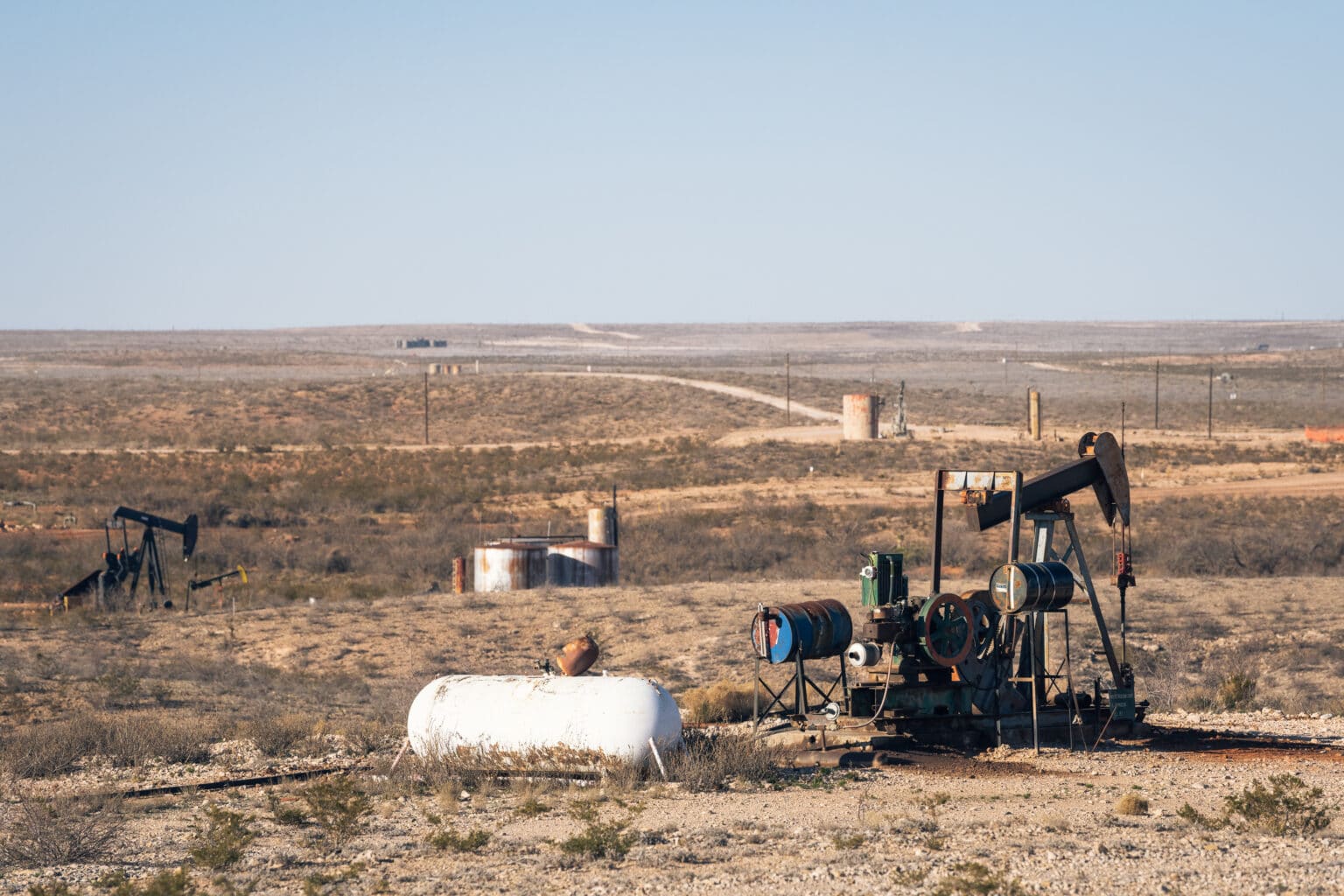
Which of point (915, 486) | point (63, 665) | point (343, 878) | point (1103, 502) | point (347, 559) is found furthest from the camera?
point (915, 486)

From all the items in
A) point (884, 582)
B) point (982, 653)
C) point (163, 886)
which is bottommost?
point (163, 886)

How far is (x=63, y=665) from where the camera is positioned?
21516 millimetres

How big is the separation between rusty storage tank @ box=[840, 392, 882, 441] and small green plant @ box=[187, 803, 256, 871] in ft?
160

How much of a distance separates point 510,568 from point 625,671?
765 cm

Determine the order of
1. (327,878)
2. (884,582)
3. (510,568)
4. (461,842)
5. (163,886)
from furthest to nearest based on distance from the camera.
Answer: (510,568) < (884,582) < (461,842) < (327,878) < (163,886)

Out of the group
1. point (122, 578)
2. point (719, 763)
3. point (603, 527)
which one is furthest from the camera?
point (603, 527)

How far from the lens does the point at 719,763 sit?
13.9 meters

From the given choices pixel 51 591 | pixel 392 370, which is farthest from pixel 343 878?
pixel 392 370

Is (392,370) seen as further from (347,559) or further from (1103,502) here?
(1103,502)

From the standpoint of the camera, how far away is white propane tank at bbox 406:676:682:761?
13914 millimetres

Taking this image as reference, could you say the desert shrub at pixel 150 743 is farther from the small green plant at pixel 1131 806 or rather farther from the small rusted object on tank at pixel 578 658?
the small green plant at pixel 1131 806

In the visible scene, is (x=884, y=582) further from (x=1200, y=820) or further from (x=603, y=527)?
(x=603, y=527)

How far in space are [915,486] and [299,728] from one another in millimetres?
32623

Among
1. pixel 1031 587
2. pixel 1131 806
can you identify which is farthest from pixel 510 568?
pixel 1131 806
